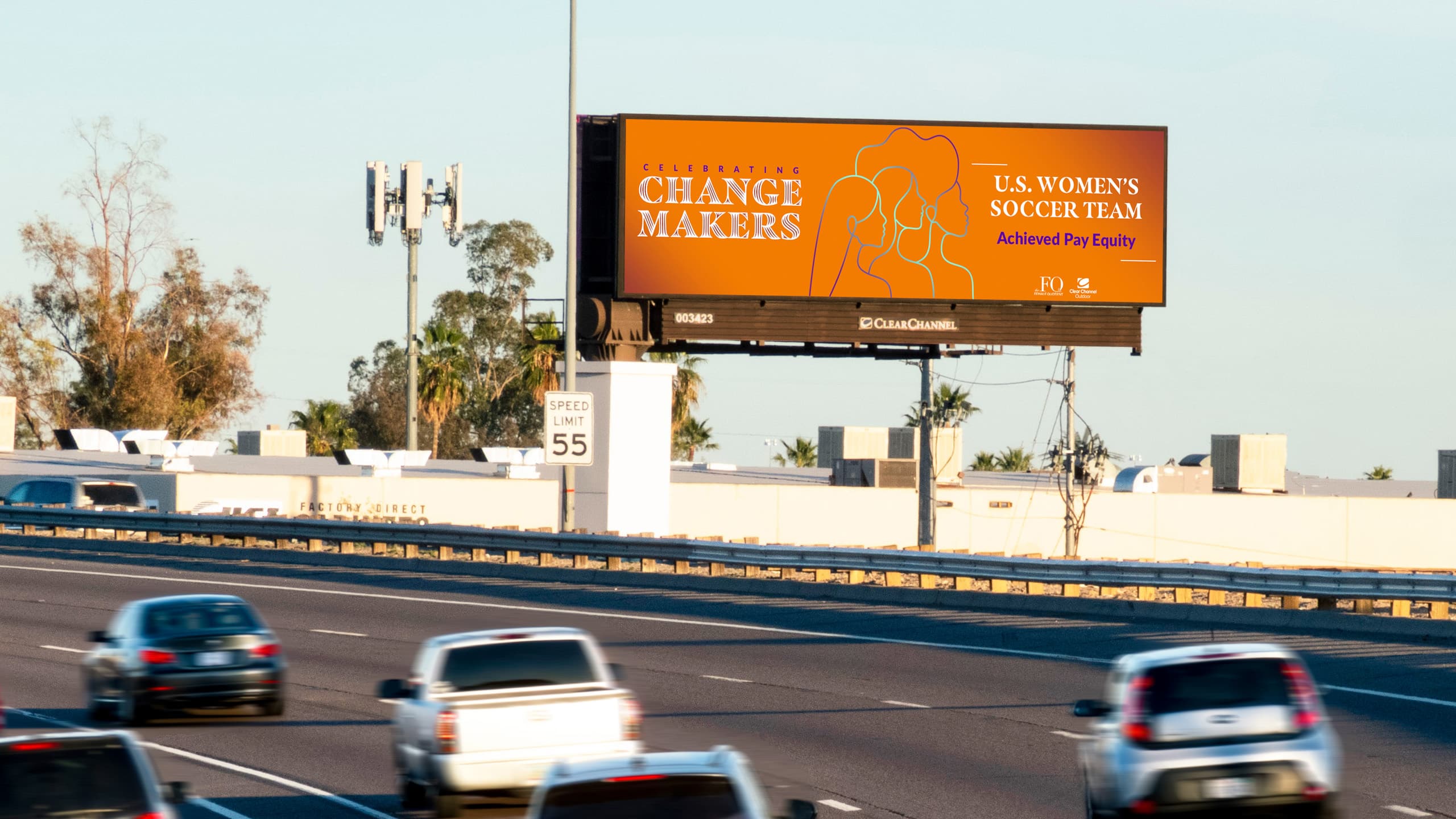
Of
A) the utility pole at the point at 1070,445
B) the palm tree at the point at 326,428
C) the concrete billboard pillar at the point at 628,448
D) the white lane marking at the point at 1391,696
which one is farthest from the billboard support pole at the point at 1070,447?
the palm tree at the point at 326,428

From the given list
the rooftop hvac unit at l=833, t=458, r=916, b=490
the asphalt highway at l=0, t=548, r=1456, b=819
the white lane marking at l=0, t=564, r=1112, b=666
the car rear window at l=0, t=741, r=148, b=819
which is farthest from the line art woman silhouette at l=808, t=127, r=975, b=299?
the car rear window at l=0, t=741, r=148, b=819

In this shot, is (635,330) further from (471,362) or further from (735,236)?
(471,362)

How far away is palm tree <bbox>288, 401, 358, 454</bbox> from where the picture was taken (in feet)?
344

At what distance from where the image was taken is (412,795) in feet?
44.8

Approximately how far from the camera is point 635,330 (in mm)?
41344

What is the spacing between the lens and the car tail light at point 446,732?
12914 mm

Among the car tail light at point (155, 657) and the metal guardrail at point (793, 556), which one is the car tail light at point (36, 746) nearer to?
the car tail light at point (155, 657)

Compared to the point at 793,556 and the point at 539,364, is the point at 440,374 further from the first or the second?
the point at 793,556

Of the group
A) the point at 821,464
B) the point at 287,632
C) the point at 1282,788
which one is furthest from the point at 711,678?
the point at 821,464

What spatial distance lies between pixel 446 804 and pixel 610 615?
1507 cm

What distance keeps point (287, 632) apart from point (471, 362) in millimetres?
76487

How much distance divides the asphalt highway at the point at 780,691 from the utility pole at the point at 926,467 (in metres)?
15.3

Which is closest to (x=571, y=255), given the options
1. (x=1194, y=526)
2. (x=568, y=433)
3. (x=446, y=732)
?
(x=568, y=433)

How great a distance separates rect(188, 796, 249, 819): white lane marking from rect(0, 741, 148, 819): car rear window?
435cm
